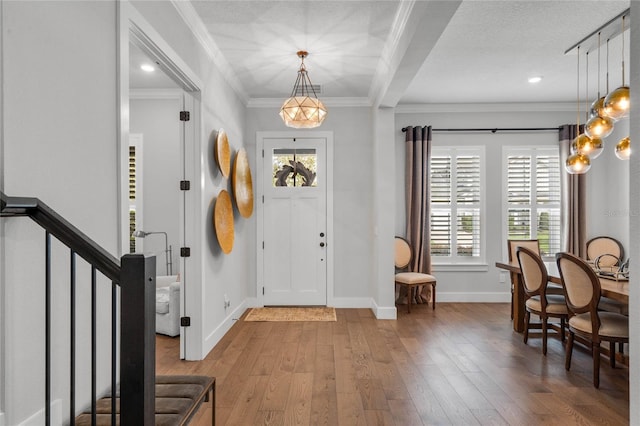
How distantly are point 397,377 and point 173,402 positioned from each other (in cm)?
191

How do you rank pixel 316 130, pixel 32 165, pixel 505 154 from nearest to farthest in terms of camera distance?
pixel 32 165 < pixel 316 130 < pixel 505 154

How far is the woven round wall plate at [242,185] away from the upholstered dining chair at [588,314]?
3.24 metres

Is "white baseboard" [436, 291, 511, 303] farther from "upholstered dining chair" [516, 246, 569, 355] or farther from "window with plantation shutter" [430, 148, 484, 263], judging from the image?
"upholstered dining chair" [516, 246, 569, 355]

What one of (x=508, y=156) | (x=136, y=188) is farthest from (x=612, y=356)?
(x=136, y=188)

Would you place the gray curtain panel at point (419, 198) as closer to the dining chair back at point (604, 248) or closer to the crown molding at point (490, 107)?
the crown molding at point (490, 107)

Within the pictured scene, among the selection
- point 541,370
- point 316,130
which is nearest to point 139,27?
point 316,130

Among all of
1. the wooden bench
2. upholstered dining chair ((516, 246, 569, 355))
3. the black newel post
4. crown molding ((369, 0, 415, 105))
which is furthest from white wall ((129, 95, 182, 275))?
the black newel post

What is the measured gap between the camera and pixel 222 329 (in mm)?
4281

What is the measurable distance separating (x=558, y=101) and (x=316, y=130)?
3475mm

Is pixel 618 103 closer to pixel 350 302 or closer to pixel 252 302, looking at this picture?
pixel 350 302

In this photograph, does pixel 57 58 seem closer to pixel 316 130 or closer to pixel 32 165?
pixel 32 165

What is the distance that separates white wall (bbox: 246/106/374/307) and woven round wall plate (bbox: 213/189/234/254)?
149 cm

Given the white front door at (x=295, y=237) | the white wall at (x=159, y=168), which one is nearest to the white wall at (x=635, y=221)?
the white front door at (x=295, y=237)

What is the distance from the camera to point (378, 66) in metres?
4.34
